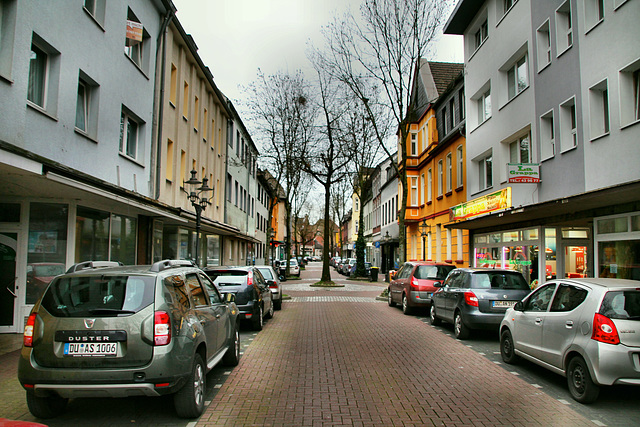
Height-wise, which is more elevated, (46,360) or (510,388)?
(46,360)

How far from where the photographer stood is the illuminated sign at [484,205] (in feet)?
53.7

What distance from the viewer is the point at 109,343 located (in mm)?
4715

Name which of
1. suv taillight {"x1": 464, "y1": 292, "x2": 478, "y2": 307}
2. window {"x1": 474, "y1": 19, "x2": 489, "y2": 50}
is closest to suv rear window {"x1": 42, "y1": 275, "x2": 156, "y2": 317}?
suv taillight {"x1": 464, "y1": 292, "x2": 478, "y2": 307}

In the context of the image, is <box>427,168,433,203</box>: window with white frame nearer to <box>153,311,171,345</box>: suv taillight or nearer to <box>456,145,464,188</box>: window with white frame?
<box>456,145,464,188</box>: window with white frame

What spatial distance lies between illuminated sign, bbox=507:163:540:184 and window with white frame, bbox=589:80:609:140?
2818 millimetres

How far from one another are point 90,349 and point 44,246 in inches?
271

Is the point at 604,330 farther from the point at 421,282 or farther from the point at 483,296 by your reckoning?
the point at 421,282

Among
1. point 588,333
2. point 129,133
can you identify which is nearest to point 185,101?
point 129,133

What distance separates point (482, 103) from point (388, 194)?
25288 millimetres

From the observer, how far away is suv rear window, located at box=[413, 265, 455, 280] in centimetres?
1495

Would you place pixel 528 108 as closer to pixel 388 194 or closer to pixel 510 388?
pixel 510 388

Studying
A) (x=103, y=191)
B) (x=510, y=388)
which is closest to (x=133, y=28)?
(x=103, y=191)

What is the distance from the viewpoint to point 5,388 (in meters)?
6.20

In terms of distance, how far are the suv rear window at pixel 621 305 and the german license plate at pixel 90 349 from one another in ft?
17.9
